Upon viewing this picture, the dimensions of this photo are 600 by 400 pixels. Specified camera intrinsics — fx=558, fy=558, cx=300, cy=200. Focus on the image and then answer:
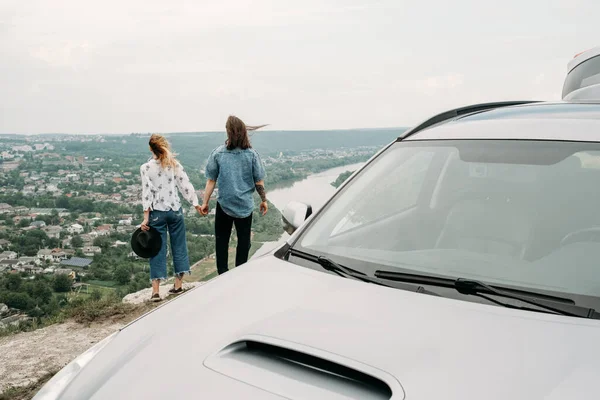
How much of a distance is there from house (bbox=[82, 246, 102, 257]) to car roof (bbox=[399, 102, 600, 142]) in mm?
14336

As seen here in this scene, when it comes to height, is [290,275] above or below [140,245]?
above

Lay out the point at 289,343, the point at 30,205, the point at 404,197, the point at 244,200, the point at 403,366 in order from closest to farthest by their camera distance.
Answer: the point at 403,366 < the point at 289,343 < the point at 404,197 < the point at 244,200 < the point at 30,205

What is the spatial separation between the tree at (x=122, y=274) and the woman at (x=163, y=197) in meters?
2.86

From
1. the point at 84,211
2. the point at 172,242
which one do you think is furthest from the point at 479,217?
the point at 84,211

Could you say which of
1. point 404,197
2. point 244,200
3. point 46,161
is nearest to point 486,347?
point 404,197

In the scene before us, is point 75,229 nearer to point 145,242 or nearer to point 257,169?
point 145,242

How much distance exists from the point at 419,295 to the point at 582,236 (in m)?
0.64

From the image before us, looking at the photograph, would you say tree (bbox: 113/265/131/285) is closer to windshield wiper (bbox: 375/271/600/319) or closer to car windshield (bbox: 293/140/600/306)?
car windshield (bbox: 293/140/600/306)

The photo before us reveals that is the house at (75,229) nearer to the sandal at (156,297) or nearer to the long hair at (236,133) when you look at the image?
the sandal at (156,297)

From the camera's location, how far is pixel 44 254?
1775 cm

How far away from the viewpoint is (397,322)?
1638 millimetres

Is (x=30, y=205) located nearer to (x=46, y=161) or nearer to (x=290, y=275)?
(x=46, y=161)

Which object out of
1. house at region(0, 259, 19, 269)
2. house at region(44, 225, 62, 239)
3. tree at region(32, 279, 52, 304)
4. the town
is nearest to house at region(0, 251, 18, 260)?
the town

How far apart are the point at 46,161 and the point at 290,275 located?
44465mm
